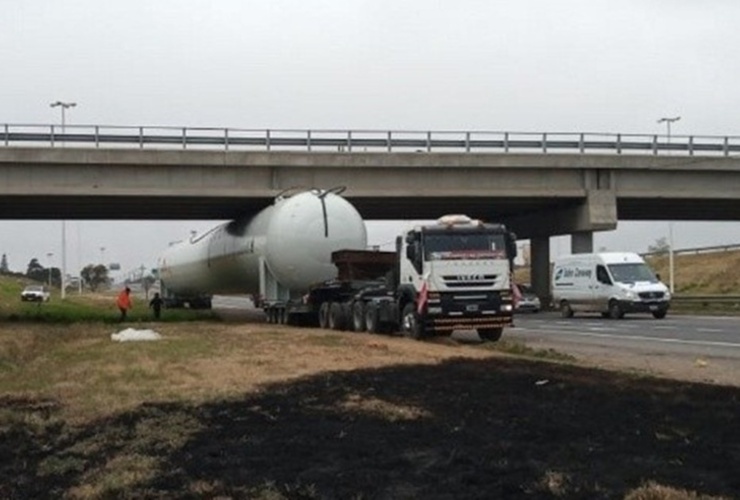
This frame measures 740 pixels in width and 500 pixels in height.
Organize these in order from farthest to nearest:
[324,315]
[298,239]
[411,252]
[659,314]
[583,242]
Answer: [583,242] → [659,314] → [298,239] → [324,315] → [411,252]

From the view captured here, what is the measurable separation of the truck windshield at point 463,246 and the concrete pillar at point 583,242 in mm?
24586

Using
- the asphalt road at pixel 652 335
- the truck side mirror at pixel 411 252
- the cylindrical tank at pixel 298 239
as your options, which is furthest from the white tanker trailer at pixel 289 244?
the truck side mirror at pixel 411 252

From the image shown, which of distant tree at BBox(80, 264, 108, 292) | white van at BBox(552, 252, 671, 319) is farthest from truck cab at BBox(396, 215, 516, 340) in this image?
distant tree at BBox(80, 264, 108, 292)

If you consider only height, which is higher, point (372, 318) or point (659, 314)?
point (372, 318)

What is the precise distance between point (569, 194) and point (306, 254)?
58.8ft

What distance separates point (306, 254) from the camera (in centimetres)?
3083

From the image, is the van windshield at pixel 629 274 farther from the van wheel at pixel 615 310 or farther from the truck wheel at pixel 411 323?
the truck wheel at pixel 411 323

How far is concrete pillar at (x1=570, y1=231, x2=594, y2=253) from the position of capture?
47.2 metres

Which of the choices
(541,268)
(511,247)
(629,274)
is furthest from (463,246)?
(541,268)

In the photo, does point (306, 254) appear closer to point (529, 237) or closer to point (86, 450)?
point (86, 450)

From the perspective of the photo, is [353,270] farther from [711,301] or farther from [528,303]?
[711,301]

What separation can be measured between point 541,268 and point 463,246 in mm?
33370

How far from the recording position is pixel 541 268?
55875mm

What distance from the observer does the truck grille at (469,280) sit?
2309 cm
